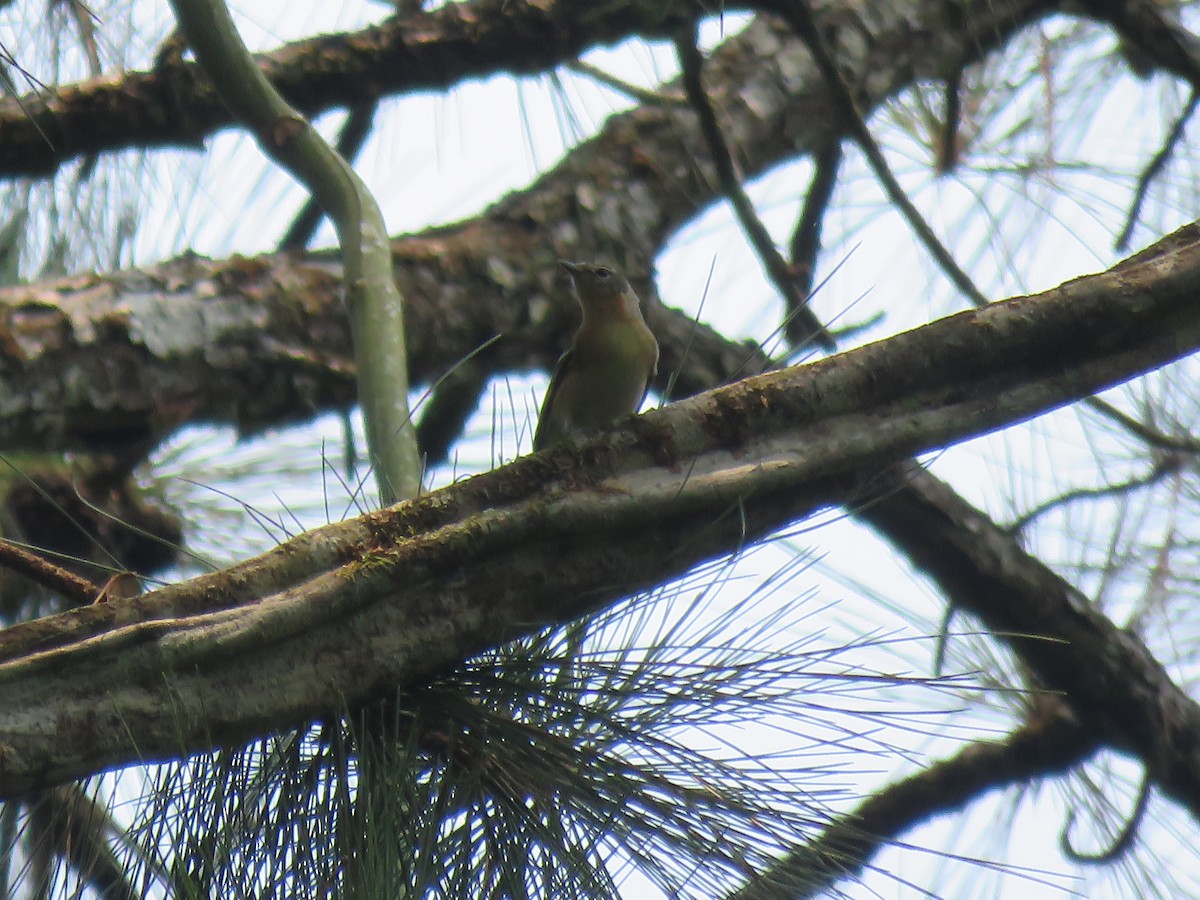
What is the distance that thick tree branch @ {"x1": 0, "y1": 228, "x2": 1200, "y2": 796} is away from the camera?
1306 millimetres

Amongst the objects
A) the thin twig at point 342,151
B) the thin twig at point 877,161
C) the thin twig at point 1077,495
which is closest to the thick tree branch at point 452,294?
the thin twig at point 342,151

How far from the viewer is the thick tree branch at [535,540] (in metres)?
1.31

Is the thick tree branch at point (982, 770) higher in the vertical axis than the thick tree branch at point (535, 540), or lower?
higher

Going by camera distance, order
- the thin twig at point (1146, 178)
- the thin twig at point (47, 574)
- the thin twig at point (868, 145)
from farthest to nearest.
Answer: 1. the thin twig at point (1146, 178)
2. the thin twig at point (868, 145)
3. the thin twig at point (47, 574)

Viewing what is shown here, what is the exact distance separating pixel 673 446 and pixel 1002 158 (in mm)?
2861

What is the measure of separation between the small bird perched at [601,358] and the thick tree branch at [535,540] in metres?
1.39

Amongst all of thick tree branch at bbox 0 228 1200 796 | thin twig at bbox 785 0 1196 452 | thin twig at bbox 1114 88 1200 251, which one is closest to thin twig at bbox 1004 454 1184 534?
thin twig at bbox 785 0 1196 452

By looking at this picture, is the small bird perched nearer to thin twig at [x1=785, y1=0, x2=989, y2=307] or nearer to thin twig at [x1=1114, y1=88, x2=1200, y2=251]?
thin twig at [x1=785, y1=0, x2=989, y2=307]

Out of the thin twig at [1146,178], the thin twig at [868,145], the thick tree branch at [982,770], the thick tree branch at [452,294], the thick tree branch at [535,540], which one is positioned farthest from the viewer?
the thin twig at [1146,178]

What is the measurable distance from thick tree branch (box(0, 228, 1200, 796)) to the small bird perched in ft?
4.56

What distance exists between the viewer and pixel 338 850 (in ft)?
5.11

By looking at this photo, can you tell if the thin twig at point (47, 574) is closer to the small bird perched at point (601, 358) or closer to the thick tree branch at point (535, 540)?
the thick tree branch at point (535, 540)

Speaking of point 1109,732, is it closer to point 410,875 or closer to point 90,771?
point 410,875

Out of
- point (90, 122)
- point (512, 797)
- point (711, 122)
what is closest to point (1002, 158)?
point (711, 122)
